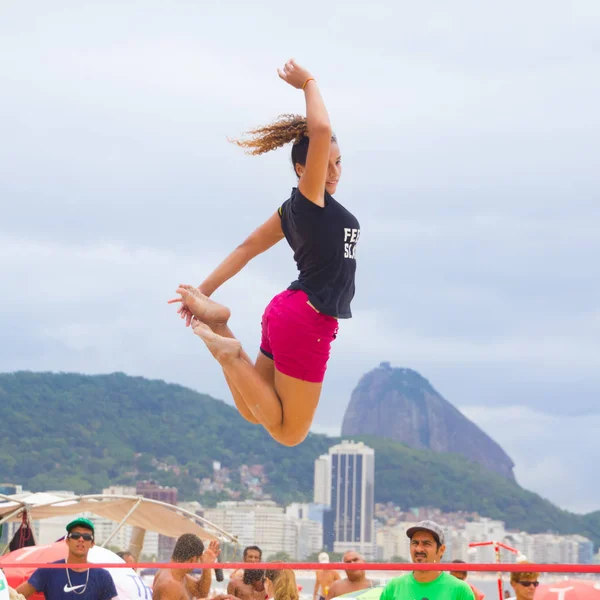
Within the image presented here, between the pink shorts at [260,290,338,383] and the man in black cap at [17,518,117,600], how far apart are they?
2312 millimetres

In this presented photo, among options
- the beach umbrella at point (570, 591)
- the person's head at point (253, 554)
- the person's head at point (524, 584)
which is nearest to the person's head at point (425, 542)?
the person's head at point (524, 584)

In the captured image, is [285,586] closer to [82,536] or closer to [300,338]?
[82,536]

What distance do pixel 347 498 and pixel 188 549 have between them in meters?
146

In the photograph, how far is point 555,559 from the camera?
14375 cm

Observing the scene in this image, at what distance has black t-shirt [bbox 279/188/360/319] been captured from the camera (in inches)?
266

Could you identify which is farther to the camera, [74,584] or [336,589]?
[336,589]

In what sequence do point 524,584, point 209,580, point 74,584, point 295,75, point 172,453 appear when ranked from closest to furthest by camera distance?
point 295,75 < point 524,584 < point 74,584 < point 209,580 < point 172,453

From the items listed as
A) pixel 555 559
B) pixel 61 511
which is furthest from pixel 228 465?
pixel 61 511

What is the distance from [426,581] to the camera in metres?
7.20

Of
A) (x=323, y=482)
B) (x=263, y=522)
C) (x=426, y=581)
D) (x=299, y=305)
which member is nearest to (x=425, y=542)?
(x=426, y=581)

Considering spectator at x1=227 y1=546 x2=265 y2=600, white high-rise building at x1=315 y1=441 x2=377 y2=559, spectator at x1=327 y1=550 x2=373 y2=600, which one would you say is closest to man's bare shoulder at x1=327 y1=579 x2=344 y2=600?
spectator at x1=327 y1=550 x2=373 y2=600

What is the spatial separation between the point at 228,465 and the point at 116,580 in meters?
138

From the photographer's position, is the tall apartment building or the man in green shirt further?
the tall apartment building

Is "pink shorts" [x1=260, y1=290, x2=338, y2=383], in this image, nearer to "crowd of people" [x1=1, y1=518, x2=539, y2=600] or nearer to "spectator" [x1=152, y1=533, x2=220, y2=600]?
"crowd of people" [x1=1, y1=518, x2=539, y2=600]
